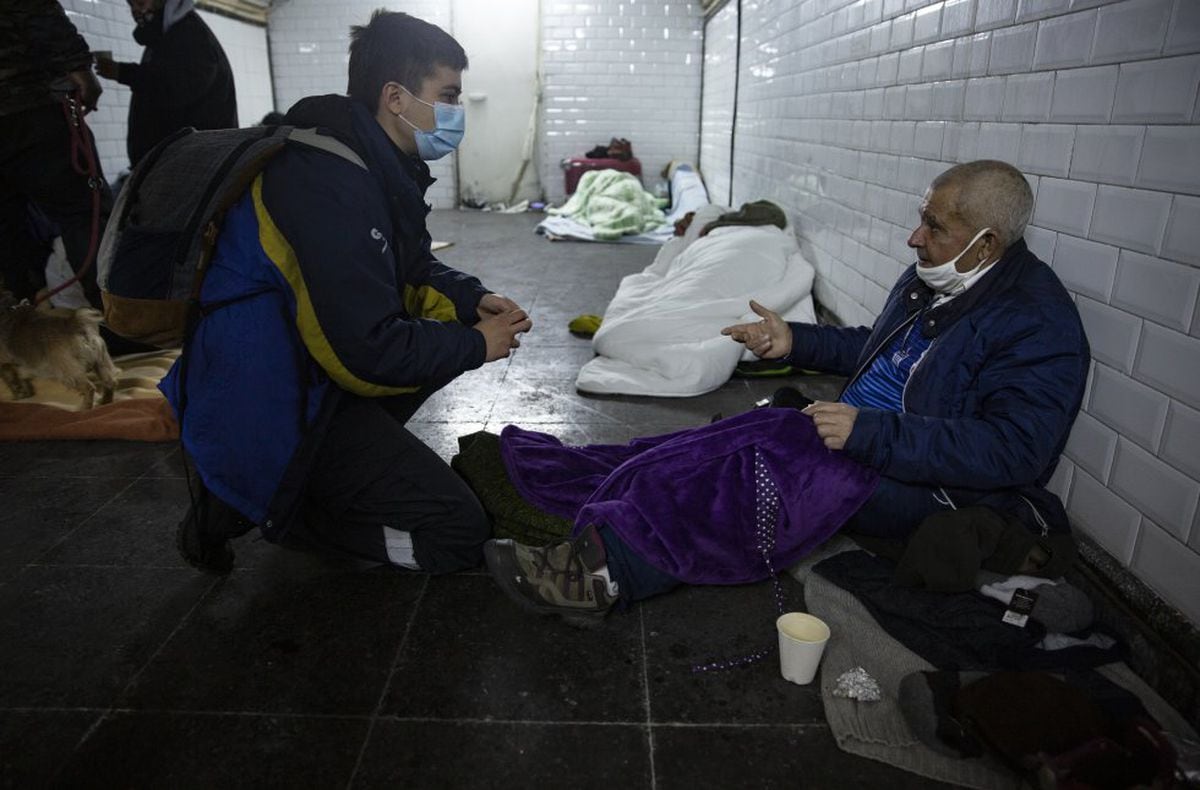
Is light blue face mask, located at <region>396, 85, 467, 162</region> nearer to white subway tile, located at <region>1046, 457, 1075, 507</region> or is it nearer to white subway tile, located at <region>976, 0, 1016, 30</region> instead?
white subway tile, located at <region>976, 0, 1016, 30</region>

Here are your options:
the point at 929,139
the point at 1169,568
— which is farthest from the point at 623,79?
the point at 1169,568

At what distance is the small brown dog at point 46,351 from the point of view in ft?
10.4

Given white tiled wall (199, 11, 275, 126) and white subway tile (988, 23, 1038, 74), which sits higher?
white tiled wall (199, 11, 275, 126)

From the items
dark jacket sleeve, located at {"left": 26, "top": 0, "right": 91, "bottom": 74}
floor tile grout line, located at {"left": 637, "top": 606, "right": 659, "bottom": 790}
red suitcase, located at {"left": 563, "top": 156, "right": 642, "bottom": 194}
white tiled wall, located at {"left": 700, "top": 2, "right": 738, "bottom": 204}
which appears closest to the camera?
floor tile grout line, located at {"left": 637, "top": 606, "right": 659, "bottom": 790}

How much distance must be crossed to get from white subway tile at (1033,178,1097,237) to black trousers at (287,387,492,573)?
5.58 feet

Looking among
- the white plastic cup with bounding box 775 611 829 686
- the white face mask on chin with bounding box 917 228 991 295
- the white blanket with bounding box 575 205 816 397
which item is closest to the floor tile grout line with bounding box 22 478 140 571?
the white blanket with bounding box 575 205 816 397

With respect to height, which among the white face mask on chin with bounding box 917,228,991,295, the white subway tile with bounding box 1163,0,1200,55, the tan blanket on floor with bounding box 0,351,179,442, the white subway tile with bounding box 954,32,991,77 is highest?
the white subway tile with bounding box 954,32,991,77

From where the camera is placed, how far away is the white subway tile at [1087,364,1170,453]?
5.63 ft

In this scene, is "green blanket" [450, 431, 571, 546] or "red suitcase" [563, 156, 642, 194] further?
"red suitcase" [563, 156, 642, 194]

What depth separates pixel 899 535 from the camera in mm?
1970

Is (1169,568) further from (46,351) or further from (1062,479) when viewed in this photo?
(46,351)

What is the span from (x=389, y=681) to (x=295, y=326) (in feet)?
2.74

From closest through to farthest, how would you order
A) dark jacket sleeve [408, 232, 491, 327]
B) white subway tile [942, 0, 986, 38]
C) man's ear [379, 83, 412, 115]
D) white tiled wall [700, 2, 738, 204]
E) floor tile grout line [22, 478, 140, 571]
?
man's ear [379, 83, 412, 115]
floor tile grout line [22, 478, 140, 571]
dark jacket sleeve [408, 232, 491, 327]
white subway tile [942, 0, 986, 38]
white tiled wall [700, 2, 738, 204]

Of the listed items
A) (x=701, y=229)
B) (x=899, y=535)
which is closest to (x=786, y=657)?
(x=899, y=535)
